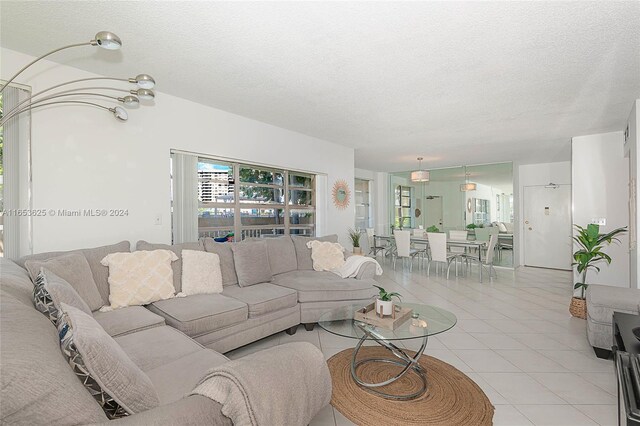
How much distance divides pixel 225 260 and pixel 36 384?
8.58 ft

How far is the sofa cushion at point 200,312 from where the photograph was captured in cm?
231

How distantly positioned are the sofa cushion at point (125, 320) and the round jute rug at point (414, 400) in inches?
56.8

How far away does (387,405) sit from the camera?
2.03m

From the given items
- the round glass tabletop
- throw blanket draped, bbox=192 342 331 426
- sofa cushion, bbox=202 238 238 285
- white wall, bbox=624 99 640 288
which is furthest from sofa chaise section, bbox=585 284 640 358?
sofa cushion, bbox=202 238 238 285

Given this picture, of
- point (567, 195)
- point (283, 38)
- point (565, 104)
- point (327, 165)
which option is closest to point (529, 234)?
point (567, 195)

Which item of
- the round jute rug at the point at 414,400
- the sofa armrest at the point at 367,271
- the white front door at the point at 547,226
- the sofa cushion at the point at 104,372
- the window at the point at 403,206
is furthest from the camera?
the window at the point at 403,206

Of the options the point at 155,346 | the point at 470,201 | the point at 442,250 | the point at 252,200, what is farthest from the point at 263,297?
the point at 470,201

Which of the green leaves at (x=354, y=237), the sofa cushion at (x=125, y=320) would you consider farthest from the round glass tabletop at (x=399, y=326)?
the green leaves at (x=354, y=237)

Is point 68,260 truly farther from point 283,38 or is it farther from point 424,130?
point 424,130

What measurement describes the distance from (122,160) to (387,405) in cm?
329

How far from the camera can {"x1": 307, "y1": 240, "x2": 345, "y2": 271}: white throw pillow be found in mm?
4117

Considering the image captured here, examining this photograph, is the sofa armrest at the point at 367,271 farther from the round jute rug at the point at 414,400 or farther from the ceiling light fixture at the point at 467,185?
the ceiling light fixture at the point at 467,185

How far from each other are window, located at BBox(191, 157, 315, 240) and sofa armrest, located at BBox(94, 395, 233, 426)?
3124 mm

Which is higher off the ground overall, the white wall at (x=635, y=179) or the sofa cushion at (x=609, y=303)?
the white wall at (x=635, y=179)
